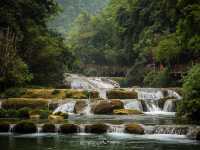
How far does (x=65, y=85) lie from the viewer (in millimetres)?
58156

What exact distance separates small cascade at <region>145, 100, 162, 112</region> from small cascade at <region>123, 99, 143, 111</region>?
631 millimetres

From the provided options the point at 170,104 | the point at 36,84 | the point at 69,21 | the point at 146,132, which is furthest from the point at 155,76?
the point at 69,21

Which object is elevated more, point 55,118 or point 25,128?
point 55,118

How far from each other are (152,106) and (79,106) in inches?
231

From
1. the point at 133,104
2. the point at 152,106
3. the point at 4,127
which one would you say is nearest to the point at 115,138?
the point at 4,127

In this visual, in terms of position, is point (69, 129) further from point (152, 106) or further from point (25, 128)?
point (152, 106)

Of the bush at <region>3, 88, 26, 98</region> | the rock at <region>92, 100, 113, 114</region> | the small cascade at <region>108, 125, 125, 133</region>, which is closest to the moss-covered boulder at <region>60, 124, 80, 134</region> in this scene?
the small cascade at <region>108, 125, 125, 133</region>

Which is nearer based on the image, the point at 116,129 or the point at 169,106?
the point at 116,129

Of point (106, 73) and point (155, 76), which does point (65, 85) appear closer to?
point (155, 76)

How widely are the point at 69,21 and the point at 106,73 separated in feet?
185

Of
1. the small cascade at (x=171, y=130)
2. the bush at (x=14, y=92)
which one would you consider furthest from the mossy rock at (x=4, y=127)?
the bush at (x=14, y=92)

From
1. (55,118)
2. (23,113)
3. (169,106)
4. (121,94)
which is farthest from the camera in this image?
(121,94)

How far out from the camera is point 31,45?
55.2m

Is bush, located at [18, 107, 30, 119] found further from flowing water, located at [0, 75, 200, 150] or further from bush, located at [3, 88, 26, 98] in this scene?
bush, located at [3, 88, 26, 98]
